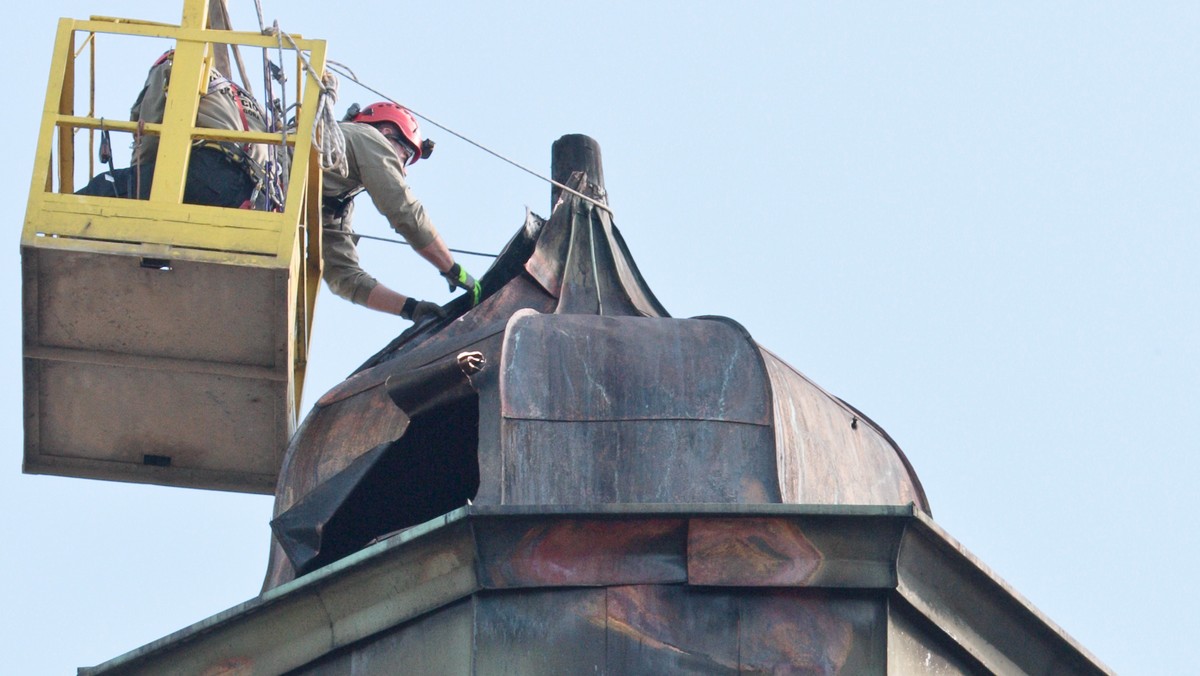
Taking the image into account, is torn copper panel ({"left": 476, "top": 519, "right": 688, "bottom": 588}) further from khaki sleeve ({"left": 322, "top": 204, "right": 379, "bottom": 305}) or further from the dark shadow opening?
khaki sleeve ({"left": 322, "top": 204, "right": 379, "bottom": 305})

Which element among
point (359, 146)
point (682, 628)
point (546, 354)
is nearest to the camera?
point (682, 628)

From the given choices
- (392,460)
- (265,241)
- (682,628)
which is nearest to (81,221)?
(265,241)

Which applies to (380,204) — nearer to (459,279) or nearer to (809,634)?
(459,279)

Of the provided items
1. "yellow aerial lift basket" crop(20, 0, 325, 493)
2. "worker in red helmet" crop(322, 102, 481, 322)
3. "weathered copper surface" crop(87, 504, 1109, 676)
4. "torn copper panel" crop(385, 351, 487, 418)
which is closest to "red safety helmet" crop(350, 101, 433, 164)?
"worker in red helmet" crop(322, 102, 481, 322)

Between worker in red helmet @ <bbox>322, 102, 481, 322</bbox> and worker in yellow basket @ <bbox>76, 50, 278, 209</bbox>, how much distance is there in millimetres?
1091

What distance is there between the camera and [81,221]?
76.6ft

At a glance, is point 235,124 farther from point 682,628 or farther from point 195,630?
point 682,628

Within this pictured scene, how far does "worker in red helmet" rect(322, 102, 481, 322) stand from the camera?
87.0 ft

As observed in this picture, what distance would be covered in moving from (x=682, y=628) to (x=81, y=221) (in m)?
5.22

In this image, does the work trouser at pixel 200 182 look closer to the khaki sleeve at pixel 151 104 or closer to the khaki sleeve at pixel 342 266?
the khaki sleeve at pixel 151 104

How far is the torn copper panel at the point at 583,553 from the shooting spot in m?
21.1

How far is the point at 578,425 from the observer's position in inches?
884

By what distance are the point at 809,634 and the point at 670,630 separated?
2.76 feet

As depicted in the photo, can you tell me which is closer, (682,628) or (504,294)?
(682,628)
